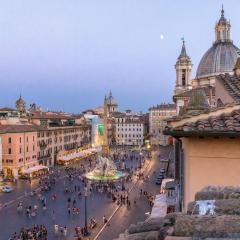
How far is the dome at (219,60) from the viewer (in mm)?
63062

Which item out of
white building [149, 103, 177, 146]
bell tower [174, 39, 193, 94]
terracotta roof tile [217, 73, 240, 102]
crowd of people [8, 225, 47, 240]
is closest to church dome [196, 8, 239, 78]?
bell tower [174, 39, 193, 94]

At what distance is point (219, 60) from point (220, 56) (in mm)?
970

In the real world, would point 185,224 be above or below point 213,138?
below

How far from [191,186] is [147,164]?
64920 mm

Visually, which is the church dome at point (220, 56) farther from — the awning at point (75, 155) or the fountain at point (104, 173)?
the awning at point (75, 155)

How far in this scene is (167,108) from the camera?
405 feet

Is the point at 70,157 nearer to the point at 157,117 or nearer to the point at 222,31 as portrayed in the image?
the point at 222,31

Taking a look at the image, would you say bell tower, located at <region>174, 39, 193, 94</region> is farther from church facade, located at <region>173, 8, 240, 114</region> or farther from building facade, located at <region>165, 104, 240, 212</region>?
building facade, located at <region>165, 104, 240, 212</region>

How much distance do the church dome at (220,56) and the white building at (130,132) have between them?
6236cm

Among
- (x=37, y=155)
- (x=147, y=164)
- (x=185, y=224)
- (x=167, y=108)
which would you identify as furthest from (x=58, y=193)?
(x=167, y=108)

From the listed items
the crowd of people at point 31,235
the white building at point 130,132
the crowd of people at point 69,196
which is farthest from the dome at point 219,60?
the white building at point 130,132

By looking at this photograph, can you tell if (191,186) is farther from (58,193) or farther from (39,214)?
(58,193)

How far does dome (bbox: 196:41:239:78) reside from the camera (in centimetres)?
6306

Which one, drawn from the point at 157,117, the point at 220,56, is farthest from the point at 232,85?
the point at 157,117
